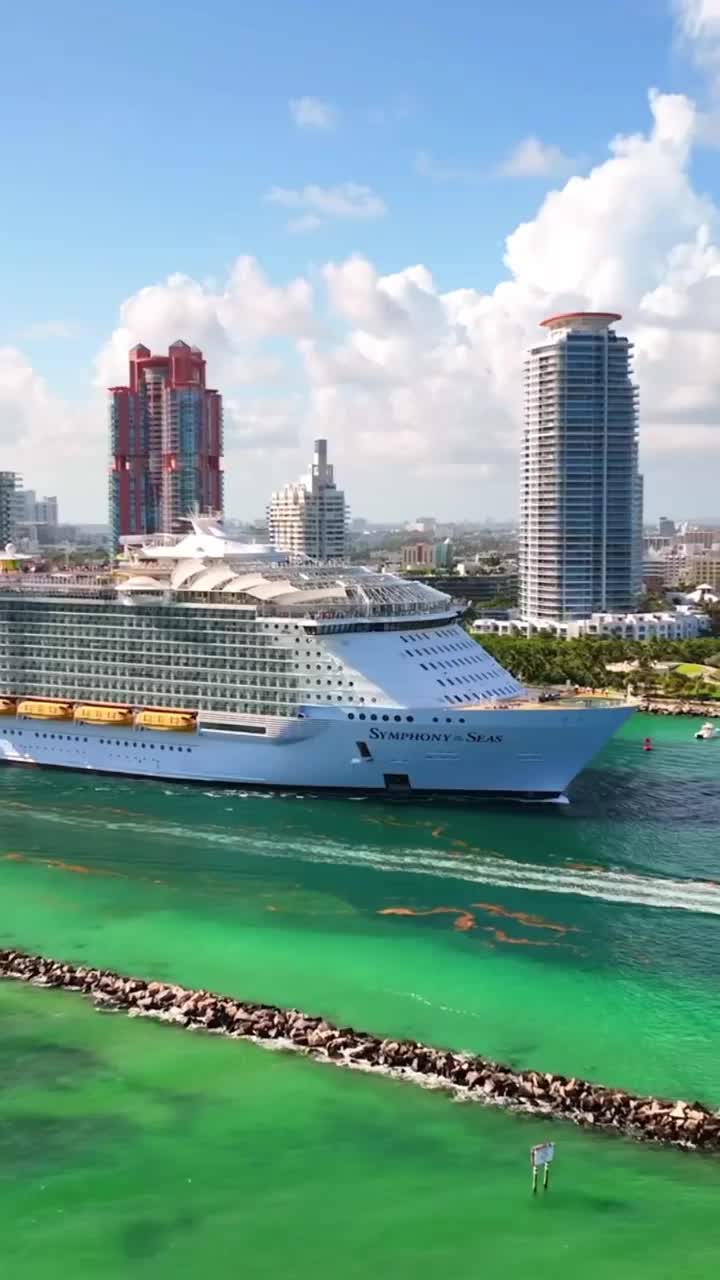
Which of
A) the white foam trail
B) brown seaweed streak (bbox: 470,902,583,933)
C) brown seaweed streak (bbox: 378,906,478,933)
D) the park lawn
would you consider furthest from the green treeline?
brown seaweed streak (bbox: 378,906,478,933)

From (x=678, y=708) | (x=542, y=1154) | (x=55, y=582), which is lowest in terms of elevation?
(x=542, y=1154)

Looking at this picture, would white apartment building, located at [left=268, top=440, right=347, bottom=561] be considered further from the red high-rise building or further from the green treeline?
the green treeline

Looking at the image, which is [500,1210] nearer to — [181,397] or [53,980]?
[53,980]

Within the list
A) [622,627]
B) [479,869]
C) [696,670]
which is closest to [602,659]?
[696,670]

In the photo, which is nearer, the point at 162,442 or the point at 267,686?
the point at 267,686

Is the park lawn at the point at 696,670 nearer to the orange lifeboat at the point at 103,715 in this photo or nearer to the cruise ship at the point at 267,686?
the cruise ship at the point at 267,686

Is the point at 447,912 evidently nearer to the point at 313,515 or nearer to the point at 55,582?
the point at 55,582
